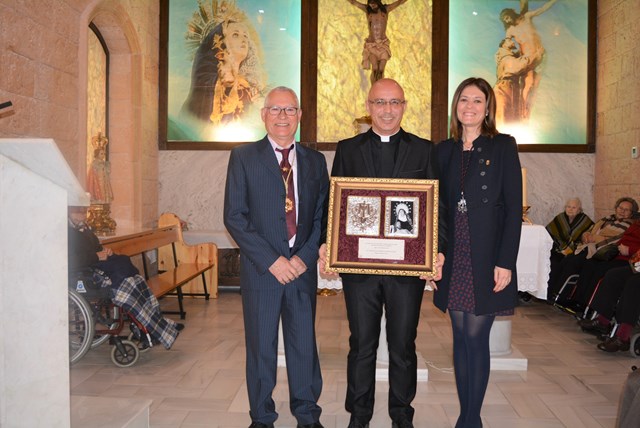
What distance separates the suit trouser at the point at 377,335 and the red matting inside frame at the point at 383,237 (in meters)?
0.15

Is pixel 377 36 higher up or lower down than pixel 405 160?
higher up

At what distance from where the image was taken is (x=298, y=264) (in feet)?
10.1

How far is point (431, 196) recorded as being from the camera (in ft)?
9.73

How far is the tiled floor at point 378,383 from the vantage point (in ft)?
12.0

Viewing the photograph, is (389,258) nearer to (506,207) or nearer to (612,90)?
(506,207)

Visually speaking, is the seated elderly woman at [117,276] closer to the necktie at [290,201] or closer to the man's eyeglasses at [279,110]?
the necktie at [290,201]

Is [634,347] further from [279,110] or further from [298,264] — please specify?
[279,110]

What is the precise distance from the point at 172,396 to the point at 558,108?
24.1 feet

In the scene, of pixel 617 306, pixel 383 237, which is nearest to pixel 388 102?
pixel 383 237

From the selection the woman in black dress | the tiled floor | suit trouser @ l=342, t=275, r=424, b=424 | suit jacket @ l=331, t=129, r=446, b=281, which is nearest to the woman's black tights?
the woman in black dress

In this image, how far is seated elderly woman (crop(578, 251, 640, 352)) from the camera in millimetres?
5086

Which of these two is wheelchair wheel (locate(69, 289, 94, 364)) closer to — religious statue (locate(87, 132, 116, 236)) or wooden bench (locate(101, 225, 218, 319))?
wooden bench (locate(101, 225, 218, 319))

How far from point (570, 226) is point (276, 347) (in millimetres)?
6070

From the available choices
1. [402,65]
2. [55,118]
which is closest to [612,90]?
[402,65]
